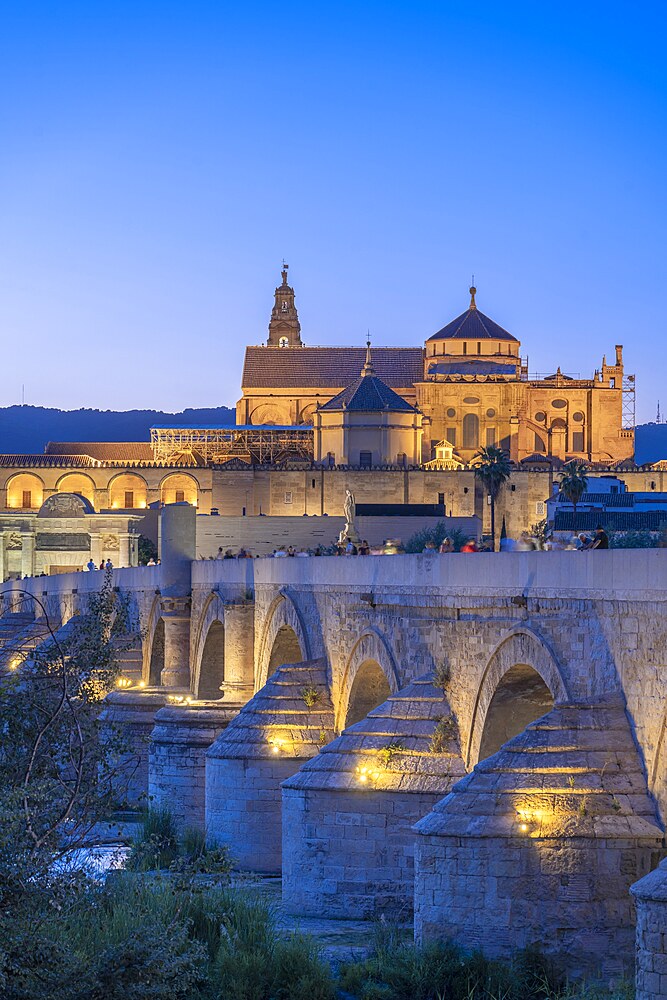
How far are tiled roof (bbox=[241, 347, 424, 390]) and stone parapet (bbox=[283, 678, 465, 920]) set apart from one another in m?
89.5

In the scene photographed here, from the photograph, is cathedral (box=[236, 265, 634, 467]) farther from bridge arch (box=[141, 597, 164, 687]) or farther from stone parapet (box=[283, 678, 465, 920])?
stone parapet (box=[283, 678, 465, 920])

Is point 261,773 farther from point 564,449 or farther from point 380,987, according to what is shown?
point 564,449

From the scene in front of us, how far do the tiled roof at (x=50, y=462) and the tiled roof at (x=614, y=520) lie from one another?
34.8 m

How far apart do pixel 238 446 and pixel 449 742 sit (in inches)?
3257

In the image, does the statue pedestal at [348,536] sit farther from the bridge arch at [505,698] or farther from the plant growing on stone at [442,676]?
the bridge arch at [505,698]

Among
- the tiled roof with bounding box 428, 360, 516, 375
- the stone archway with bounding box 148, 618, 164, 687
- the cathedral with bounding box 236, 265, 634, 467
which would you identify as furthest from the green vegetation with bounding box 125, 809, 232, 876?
the tiled roof with bounding box 428, 360, 516, 375

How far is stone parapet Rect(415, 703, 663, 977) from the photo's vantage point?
1448cm

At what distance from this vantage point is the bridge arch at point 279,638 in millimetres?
27375

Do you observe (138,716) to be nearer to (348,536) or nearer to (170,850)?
(170,850)

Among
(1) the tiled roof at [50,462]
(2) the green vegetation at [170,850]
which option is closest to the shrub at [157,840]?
(2) the green vegetation at [170,850]

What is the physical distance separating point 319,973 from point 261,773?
7.81 meters

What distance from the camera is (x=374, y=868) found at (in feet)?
62.1

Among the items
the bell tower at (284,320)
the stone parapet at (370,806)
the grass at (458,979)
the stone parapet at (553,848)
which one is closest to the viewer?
the grass at (458,979)

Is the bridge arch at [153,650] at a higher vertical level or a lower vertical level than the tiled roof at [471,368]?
lower
